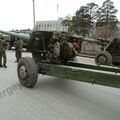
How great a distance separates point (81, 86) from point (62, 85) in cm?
54

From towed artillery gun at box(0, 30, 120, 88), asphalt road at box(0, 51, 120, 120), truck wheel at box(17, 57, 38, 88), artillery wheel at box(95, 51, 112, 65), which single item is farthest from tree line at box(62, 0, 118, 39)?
truck wheel at box(17, 57, 38, 88)

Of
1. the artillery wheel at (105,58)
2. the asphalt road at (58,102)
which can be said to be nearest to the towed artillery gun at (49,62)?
the asphalt road at (58,102)

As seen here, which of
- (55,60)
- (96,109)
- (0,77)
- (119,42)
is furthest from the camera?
(119,42)

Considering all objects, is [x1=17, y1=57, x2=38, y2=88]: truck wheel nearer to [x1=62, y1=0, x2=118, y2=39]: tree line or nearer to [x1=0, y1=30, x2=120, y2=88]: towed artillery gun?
[x1=0, y1=30, x2=120, y2=88]: towed artillery gun

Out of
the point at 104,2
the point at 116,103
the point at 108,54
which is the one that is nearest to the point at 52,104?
the point at 116,103

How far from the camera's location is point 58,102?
18.9ft

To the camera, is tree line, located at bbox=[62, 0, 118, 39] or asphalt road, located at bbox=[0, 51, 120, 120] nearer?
asphalt road, located at bbox=[0, 51, 120, 120]

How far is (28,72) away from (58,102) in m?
1.36

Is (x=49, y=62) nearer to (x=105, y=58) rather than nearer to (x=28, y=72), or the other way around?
(x=28, y=72)

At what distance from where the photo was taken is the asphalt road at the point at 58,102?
4.91 metres

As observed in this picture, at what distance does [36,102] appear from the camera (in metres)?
5.76

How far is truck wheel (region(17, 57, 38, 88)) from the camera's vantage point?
6.65 meters

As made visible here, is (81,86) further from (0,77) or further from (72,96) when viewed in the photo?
(0,77)

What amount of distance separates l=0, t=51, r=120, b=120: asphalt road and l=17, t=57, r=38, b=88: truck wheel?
0.59 feet
